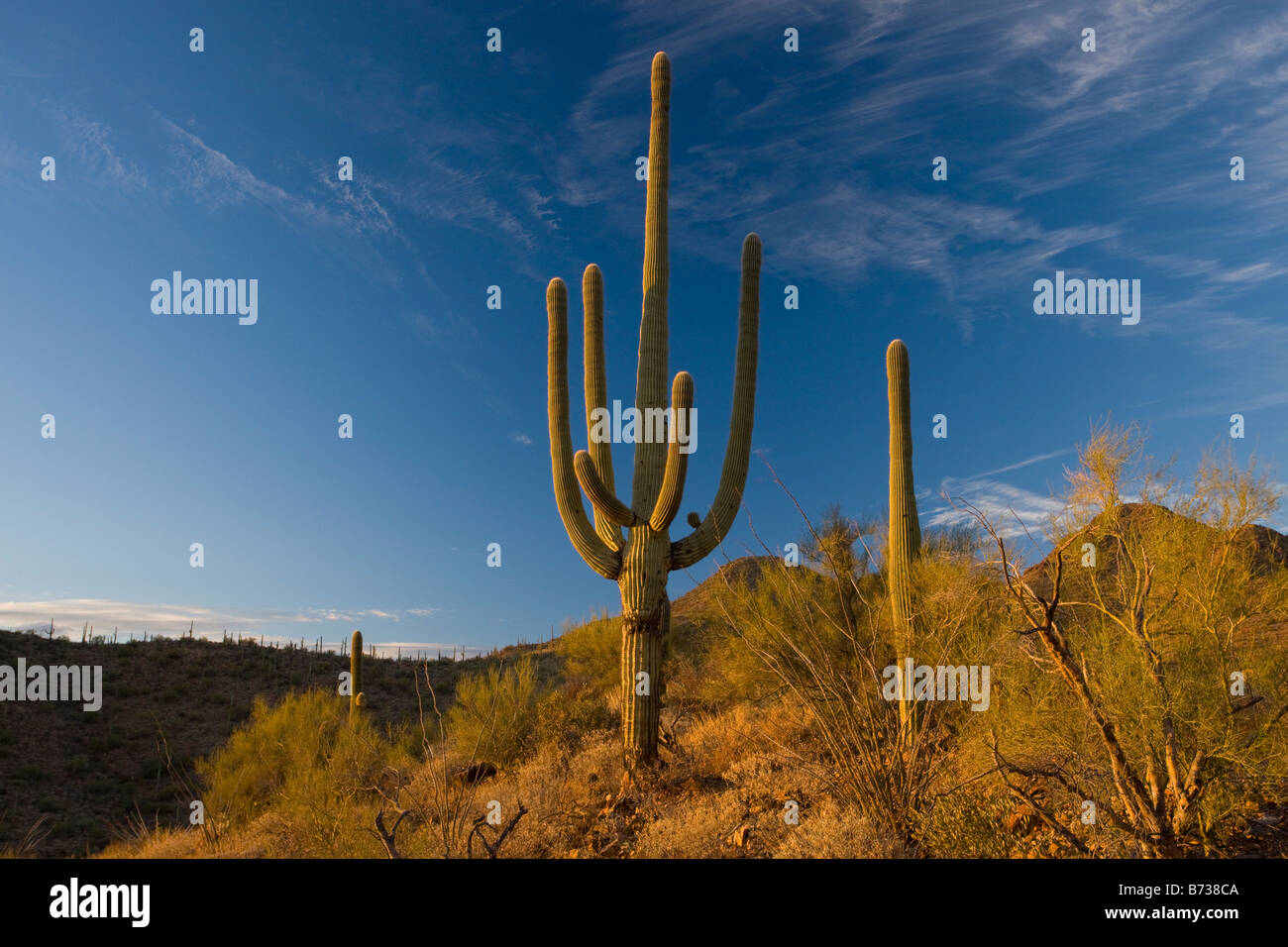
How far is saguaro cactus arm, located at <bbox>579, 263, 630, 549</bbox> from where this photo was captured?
12.6 metres

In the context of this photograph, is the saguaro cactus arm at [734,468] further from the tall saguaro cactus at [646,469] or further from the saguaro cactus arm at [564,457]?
the saguaro cactus arm at [564,457]

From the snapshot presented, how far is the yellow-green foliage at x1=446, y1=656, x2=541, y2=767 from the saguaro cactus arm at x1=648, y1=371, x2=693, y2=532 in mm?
5107

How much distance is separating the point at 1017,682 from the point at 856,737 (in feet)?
6.09

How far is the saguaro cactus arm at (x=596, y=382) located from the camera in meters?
12.6

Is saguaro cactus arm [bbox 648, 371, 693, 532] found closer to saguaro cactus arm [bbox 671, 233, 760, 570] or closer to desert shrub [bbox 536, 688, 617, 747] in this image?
saguaro cactus arm [bbox 671, 233, 760, 570]

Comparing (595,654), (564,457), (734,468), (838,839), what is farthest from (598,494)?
(595,654)

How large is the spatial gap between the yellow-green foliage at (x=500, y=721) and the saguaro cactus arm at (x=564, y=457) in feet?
13.1

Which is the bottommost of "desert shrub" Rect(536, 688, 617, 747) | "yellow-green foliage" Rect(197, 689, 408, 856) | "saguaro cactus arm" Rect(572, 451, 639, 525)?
"yellow-green foliage" Rect(197, 689, 408, 856)

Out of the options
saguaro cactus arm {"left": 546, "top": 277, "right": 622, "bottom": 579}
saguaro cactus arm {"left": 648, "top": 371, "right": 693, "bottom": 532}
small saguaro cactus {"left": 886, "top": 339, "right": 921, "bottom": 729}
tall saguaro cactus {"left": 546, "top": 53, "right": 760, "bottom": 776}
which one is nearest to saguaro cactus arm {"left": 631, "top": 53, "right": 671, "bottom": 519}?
tall saguaro cactus {"left": 546, "top": 53, "right": 760, "bottom": 776}

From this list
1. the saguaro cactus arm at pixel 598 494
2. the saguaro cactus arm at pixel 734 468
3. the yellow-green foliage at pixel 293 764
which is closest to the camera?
the saguaro cactus arm at pixel 598 494

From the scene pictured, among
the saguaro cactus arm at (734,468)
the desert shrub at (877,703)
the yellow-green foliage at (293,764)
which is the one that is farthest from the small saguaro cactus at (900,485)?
the yellow-green foliage at (293,764)

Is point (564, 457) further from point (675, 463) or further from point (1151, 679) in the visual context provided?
point (1151, 679)

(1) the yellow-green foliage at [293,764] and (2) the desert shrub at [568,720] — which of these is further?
(2) the desert shrub at [568,720]
